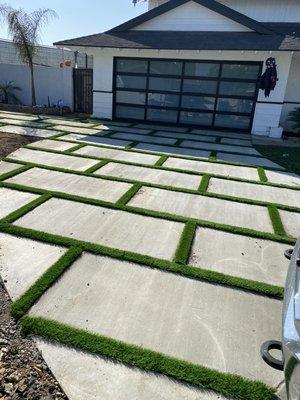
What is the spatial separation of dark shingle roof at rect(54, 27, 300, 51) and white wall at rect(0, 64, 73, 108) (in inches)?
96.6

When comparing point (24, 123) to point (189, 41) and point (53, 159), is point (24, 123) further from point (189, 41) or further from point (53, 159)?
point (189, 41)

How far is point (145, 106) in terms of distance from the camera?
11984 mm

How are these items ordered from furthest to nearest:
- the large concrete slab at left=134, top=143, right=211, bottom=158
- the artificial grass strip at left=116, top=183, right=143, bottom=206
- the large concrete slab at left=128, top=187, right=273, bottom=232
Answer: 1. the large concrete slab at left=134, top=143, right=211, bottom=158
2. the artificial grass strip at left=116, top=183, right=143, bottom=206
3. the large concrete slab at left=128, top=187, right=273, bottom=232

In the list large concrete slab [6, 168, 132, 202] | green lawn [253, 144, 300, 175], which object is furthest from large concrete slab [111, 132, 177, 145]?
large concrete slab [6, 168, 132, 202]

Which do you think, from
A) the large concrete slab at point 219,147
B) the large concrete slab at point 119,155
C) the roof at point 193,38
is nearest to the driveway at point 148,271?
the large concrete slab at point 119,155

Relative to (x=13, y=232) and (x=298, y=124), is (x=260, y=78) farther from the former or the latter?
(x=13, y=232)

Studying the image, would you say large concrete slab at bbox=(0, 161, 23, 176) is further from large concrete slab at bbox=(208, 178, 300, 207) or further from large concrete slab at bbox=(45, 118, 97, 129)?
large concrete slab at bbox=(45, 118, 97, 129)

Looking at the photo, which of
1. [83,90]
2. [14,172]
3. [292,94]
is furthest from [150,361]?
[83,90]

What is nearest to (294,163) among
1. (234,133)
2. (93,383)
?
(234,133)

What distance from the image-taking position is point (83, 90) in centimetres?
1372

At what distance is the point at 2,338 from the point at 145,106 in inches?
420

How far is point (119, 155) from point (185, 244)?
13.7 ft

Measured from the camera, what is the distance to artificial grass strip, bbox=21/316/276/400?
207 cm

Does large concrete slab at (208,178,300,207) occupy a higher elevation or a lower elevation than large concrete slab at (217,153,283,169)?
lower
